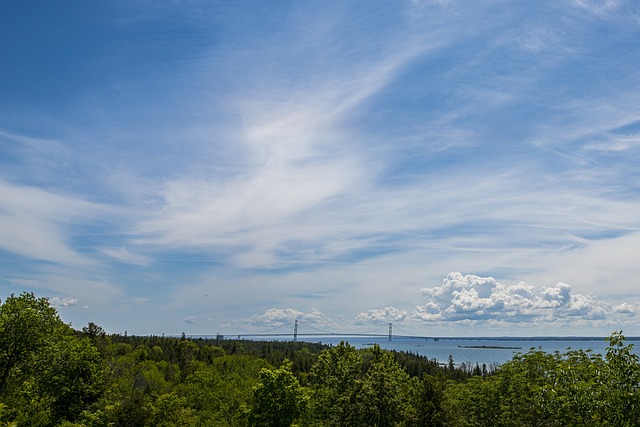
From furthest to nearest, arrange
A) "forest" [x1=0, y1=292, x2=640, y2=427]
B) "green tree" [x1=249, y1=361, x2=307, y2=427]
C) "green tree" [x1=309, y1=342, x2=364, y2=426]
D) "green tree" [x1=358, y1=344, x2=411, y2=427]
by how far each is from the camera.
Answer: "green tree" [x1=249, y1=361, x2=307, y2=427] < "green tree" [x1=309, y1=342, x2=364, y2=426] < "green tree" [x1=358, y1=344, x2=411, y2=427] < "forest" [x1=0, y1=292, x2=640, y2=427]

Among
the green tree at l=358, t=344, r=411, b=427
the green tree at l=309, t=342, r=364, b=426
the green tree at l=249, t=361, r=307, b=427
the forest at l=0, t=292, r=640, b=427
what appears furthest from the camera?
the green tree at l=249, t=361, r=307, b=427

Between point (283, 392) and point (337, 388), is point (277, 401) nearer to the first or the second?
point (283, 392)

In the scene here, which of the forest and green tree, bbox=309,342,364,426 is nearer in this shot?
the forest

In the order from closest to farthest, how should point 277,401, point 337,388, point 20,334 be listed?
point 20,334 < point 337,388 < point 277,401

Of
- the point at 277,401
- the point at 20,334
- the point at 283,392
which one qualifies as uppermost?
the point at 20,334

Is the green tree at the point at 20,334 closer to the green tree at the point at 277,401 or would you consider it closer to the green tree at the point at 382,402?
the green tree at the point at 277,401

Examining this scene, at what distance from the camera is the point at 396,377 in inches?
1656

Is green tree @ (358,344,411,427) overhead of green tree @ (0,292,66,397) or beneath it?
beneath

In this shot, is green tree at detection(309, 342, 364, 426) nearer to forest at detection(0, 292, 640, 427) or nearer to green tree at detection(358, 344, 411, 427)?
forest at detection(0, 292, 640, 427)

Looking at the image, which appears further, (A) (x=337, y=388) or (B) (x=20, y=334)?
(A) (x=337, y=388)

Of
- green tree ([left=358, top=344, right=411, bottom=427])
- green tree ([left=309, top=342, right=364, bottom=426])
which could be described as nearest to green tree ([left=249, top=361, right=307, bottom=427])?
green tree ([left=309, top=342, right=364, bottom=426])

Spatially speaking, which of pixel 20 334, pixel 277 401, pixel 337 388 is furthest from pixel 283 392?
pixel 20 334

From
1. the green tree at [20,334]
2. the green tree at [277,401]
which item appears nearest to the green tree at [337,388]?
the green tree at [277,401]

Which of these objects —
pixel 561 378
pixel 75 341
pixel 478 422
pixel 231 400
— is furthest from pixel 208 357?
pixel 561 378
